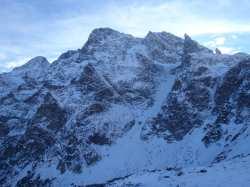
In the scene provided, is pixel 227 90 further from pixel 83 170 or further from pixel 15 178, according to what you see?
pixel 15 178

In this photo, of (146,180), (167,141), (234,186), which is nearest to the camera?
(234,186)

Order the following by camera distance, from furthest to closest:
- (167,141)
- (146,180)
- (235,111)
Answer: (167,141) → (235,111) → (146,180)

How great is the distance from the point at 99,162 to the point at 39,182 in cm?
2430

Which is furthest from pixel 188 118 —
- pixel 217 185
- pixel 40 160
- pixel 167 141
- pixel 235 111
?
pixel 217 185

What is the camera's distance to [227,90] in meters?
197

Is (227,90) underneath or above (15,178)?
A: above

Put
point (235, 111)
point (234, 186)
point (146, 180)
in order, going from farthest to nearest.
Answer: point (235, 111), point (146, 180), point (234, 186)

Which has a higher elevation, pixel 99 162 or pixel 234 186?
pixel 234 186

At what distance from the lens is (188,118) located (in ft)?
653

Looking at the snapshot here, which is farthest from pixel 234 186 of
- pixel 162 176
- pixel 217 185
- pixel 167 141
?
pixel 167 141

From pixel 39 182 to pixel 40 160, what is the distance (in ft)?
49.7

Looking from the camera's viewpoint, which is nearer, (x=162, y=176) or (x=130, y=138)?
(x=162, y=176)

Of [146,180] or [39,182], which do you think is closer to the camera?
[146,180]

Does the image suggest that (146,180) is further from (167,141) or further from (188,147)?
(167,141)
